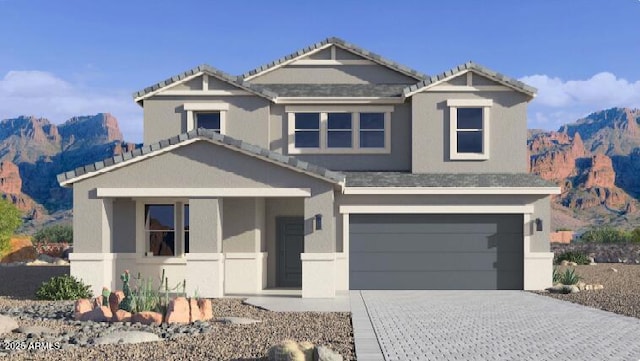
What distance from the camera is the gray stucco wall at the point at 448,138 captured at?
2192 centimetres

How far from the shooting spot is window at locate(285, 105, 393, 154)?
73.9ft

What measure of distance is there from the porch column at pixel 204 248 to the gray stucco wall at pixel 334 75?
6.68 metres

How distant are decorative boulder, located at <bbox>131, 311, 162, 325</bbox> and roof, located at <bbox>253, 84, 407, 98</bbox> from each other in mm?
10109

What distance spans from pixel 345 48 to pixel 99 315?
12848mm

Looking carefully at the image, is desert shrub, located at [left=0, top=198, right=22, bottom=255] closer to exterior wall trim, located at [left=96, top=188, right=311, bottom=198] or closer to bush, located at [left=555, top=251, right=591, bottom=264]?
exterior wall trim, located at [left=96, top=188, right=311, bottom=198]

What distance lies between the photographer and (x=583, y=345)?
11.4 metres

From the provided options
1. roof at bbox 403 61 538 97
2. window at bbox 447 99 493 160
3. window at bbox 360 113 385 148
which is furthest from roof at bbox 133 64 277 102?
window at bbox 447 99 493 160

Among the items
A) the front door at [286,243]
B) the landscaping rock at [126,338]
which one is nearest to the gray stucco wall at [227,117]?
the front door at [286,243]

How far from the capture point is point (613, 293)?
19.9 m

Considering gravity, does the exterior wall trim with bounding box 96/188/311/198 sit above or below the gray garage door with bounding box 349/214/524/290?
above

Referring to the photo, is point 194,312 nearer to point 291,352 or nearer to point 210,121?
point 291,352

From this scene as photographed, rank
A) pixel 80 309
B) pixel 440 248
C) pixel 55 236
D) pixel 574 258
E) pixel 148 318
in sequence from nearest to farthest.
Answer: pixel 148 318, pixel 80 309, pixel 440 248, pixel 574 258, pixel 55 236

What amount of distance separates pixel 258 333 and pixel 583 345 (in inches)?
204

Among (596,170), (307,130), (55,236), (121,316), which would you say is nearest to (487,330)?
(121,316)
